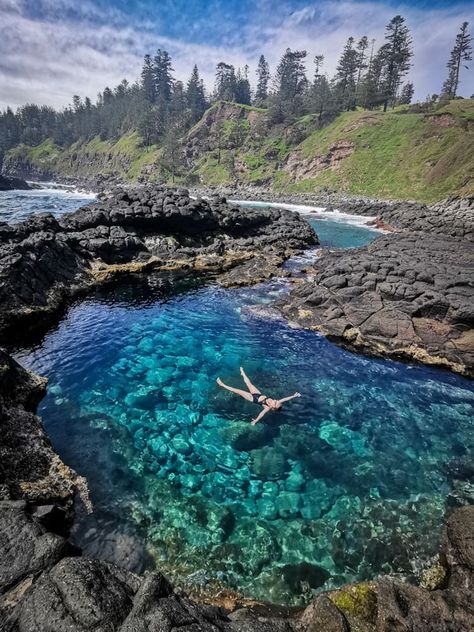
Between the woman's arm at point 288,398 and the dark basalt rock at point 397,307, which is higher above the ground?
the dark basalt rock at point 397,307

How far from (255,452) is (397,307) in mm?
15485

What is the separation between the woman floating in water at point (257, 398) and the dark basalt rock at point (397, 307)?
318 inches

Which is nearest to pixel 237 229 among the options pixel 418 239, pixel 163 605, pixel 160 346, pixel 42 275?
pixel 418 239

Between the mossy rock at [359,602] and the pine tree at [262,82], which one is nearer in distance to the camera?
the mossy rock at [359,602]

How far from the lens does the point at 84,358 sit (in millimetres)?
19562

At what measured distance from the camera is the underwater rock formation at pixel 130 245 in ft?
82.8

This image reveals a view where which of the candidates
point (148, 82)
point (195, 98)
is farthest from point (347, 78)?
point (148, 82)

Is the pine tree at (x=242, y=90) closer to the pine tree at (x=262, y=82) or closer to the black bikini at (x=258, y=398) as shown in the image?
the pine tree at (x=262, y=82)

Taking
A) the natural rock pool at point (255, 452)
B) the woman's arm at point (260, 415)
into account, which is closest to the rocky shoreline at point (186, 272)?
the natural rock pool at point (255, 452)

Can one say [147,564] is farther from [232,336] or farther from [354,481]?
[232,336]

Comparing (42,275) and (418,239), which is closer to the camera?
(42,275)

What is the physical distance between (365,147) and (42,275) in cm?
11325

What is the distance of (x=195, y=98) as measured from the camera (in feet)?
586

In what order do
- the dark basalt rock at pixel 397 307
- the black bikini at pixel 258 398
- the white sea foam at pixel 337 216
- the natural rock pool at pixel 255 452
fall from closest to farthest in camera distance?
the natural rock pool at pixel 255 452, the black bikini at pixel 258 398, the dark basalt rock at pixel 397 307, the white sea foam at pixel 337 216
